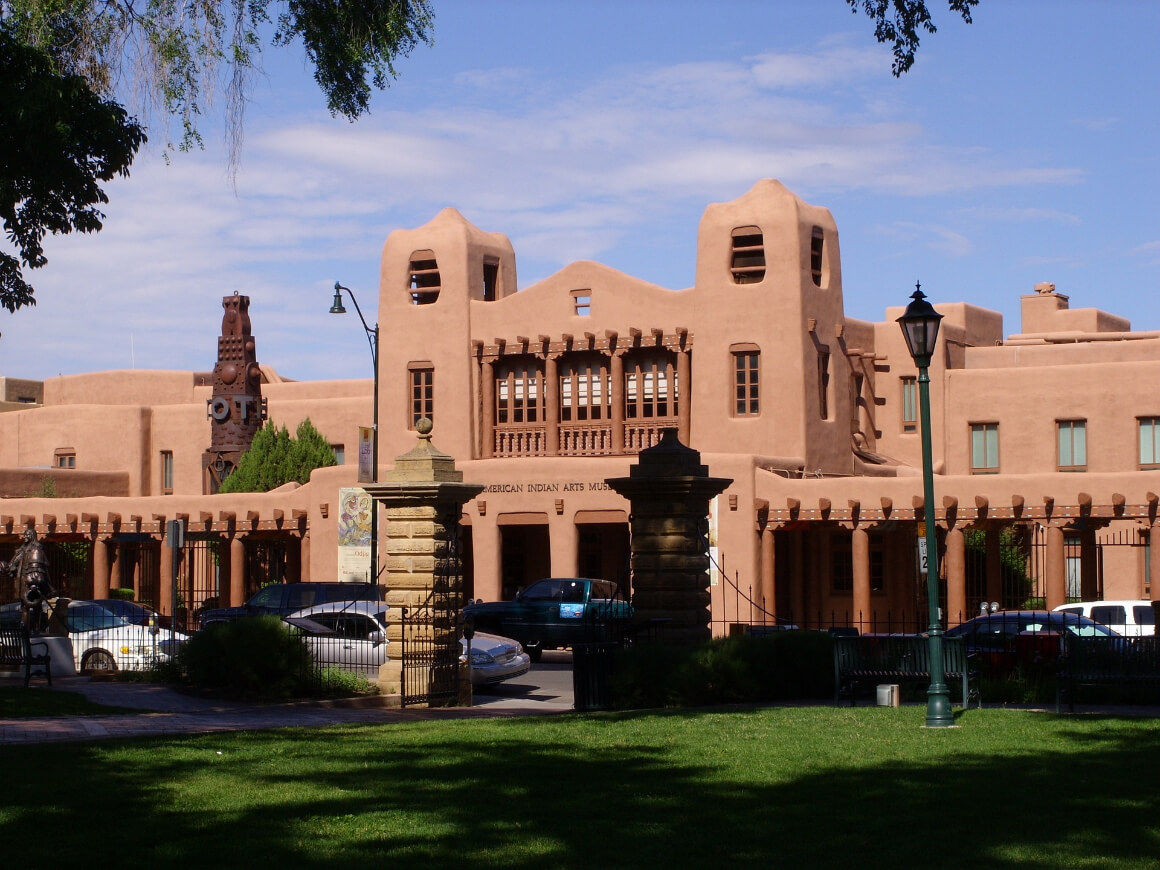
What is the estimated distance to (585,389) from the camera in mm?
42219

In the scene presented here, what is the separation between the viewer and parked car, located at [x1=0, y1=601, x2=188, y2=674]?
24.4 m

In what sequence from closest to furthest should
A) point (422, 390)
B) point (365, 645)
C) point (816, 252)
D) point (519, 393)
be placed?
point (365, 645) → point (816, 252) → point (519, 393) → point (422, 390)

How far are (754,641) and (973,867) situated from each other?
10.6 metres

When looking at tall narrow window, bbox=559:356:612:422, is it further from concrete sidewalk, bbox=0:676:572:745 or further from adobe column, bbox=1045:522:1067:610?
concrete sidewalk, bbox=0:676:572:745

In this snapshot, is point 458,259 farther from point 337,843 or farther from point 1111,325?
point 337,843

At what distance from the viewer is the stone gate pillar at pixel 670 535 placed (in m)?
19.0

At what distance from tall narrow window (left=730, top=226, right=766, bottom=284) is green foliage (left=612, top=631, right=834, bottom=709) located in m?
22.7

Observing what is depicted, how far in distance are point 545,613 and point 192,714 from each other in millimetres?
14536

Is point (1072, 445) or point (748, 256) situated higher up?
point (748, 256)

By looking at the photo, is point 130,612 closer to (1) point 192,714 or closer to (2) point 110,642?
(2) point 110,642

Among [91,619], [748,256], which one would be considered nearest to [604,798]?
[91,619]

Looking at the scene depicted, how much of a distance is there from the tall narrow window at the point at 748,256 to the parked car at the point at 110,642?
18989 mm

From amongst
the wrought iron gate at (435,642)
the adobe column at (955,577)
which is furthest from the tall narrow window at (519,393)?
the wrought iron gate at (435,642)

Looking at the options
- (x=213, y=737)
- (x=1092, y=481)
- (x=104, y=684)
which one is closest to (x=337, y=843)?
(x=213, y=737)
